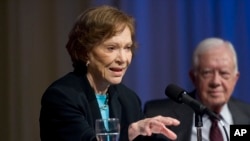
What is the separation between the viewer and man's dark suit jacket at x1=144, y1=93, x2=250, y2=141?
95.3 inches

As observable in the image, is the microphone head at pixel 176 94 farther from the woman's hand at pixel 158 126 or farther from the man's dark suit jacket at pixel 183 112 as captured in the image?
the man's dark suit jacket at pixel 183 112

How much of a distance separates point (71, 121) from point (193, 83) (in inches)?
41.6

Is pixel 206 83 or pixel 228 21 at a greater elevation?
pixel 228 21

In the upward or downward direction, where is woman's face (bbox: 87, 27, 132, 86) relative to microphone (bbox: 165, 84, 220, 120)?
upward

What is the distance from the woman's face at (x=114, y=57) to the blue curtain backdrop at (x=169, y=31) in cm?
93

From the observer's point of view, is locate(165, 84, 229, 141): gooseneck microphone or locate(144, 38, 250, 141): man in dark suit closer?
locate(165, 84, 229, 141): gooseneck microphone

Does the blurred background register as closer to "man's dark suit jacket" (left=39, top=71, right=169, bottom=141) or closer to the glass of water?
"man's dark suit jacket" (left=39, top=71, right=169, bottom=141)

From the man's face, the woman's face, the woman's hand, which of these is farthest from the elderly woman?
the man's face

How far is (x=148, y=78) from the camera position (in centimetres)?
293

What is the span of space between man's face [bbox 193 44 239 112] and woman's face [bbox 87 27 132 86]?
28.4 inches

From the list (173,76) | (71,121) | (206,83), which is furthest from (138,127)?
(173,76)

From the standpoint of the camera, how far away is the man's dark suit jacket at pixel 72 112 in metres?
1.81

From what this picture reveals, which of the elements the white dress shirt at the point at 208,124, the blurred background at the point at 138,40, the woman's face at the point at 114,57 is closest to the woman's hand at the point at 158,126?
the woman's face at the point at 114,57

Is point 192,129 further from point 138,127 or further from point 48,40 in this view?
point 48,40
